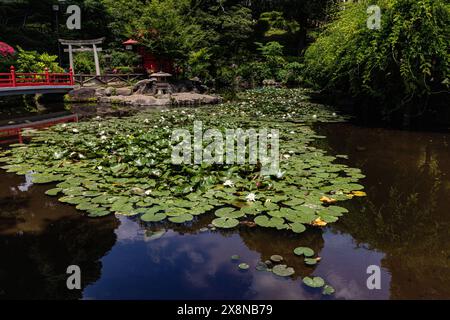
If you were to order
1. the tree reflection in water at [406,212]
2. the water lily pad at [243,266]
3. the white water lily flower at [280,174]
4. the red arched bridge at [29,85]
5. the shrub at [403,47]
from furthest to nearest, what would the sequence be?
1. the red arched bridge at [29,85]
2. the shrub at [403,47]
3. the white water lily flower at [280,174]
4. the water lily pad at [243,266]
5. the tree reflection in water at [406,212]

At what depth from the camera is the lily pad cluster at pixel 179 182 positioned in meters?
4.02

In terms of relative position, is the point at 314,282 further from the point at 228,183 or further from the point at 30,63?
the point at 30,63

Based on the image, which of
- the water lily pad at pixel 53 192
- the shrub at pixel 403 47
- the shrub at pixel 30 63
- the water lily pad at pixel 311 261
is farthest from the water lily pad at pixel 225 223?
the shrub at pixel 30 63

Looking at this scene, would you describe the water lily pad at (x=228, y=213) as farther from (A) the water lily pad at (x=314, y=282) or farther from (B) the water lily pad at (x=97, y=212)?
(B) the water lily pad at (x=97, y=212)

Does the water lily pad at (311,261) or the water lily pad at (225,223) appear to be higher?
the water lily pad at (225,223)

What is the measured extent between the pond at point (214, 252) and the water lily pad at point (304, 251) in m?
0.06

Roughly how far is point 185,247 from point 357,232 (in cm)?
195

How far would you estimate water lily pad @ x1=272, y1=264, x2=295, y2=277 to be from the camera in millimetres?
2941

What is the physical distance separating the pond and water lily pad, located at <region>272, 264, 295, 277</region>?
0.04 m

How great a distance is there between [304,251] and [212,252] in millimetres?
919

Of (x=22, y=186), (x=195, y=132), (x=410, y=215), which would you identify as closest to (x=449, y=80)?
(x=410, y=215)

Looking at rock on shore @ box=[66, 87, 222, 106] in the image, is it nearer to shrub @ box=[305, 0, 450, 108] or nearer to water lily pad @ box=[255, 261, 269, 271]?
shrub @ box=[305, 0, 450, 108]

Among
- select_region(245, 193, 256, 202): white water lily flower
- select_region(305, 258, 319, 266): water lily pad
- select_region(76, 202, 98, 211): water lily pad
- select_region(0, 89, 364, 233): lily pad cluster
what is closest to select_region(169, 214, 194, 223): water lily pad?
select_region(0, 89, 364, 233): lily pad cluster

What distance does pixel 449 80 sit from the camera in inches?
324
